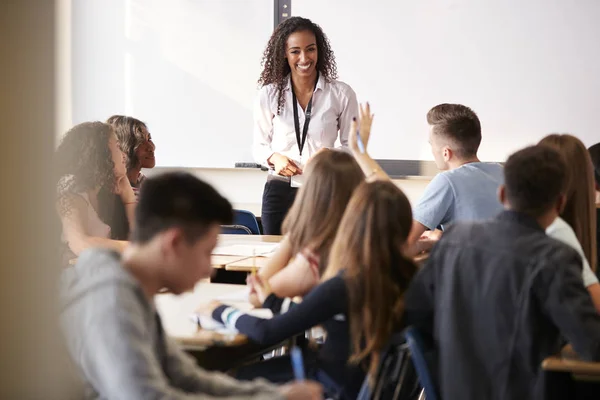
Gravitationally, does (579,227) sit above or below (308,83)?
below

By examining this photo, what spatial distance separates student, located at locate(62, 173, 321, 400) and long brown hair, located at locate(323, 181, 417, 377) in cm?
52

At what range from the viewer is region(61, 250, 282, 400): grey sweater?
121 cm

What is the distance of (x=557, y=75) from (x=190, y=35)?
2.71 m

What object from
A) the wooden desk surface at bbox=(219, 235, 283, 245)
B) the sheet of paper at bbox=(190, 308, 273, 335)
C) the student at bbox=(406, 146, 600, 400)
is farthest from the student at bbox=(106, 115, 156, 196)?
the student at bbox=(406, 146, 600, 400)

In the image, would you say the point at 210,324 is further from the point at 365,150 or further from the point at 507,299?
the point at 365,150

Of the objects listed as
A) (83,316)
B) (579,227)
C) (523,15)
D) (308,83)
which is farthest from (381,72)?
(83,316)

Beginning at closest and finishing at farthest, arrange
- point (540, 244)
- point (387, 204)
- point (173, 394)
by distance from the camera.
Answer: point (173, 394), point (540, 244), point (387, 204)

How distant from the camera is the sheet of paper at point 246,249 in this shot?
339 centimetres

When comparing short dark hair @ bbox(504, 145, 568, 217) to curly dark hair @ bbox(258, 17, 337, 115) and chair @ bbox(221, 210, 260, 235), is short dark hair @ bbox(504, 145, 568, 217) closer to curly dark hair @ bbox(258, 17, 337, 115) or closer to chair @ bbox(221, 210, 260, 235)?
curly dark hair @ bbox(258, 17, 337, 115)

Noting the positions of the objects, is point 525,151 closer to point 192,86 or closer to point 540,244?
point 540,244

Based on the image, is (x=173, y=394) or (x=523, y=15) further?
(x=523, y=15)

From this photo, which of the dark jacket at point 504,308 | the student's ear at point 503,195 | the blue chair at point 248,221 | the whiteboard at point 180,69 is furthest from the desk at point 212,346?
the whiteboard at point 180,69

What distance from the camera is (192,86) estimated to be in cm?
587

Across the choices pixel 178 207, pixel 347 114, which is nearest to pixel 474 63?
pixel 347 114
